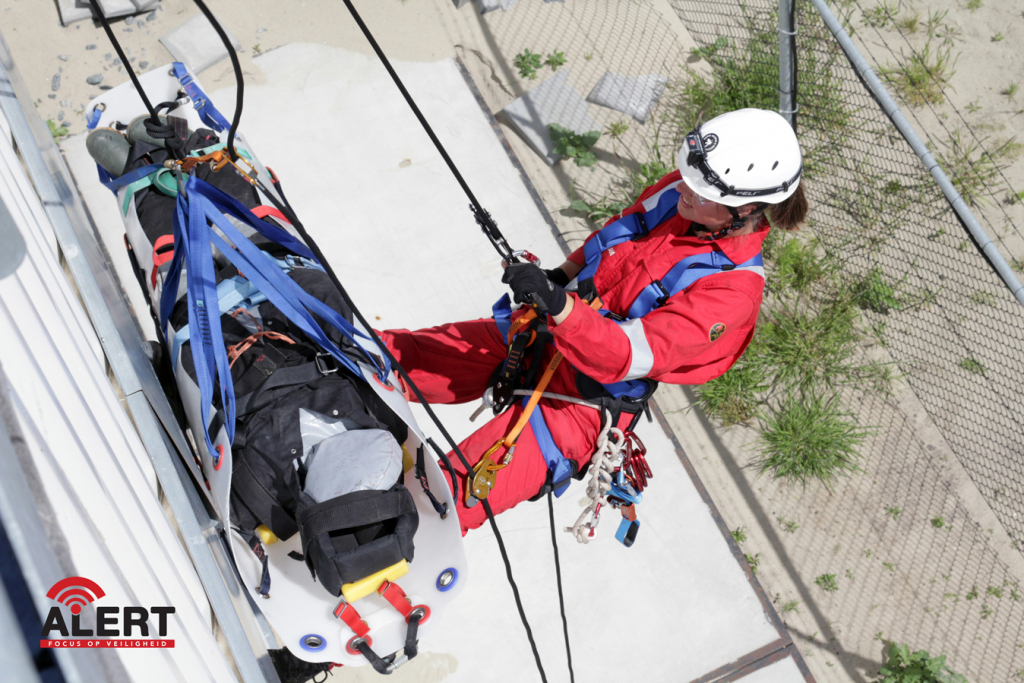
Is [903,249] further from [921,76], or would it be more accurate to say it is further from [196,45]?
[196,45]

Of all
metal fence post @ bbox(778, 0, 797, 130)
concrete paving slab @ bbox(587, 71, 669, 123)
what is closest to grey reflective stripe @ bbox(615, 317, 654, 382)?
metal fence post @ bbox(778, 0, 797, 130)

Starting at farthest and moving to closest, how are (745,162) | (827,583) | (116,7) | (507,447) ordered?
(116,7), (827,583), (507,447), (745,162)

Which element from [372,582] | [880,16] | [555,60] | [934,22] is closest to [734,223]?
[372,582]

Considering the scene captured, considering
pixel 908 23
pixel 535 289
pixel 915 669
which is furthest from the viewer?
pixel 908 23

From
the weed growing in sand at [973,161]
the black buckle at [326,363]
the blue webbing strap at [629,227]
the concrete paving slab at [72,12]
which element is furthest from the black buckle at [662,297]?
the concrete paving slab at [72,12]

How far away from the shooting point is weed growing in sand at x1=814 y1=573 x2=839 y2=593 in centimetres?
396

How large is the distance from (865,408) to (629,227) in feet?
8.01

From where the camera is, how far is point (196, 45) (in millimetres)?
4645

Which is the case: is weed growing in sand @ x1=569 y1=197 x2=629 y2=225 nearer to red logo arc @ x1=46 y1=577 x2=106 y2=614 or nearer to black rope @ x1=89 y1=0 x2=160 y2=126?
black rope @ x1=89 y1=0 x2=160 y2=126

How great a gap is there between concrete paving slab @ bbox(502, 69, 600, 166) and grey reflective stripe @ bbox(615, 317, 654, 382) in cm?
269

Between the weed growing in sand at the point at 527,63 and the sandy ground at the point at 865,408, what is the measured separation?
9 cm

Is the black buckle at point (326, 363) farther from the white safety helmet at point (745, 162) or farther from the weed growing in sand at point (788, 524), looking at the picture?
the weed growing in sand at point (788, 524)

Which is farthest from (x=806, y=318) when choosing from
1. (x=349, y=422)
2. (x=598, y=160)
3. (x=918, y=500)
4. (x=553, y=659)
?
(x=349, y=422)

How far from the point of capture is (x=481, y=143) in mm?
4559
